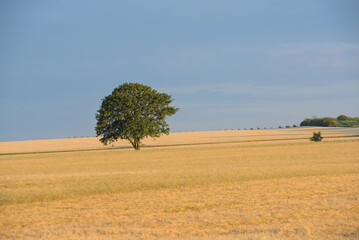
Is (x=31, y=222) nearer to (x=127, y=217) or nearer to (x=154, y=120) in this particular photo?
(x=127, y=217)

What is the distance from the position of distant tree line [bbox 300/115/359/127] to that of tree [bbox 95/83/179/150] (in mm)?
69540

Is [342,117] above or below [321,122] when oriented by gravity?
above

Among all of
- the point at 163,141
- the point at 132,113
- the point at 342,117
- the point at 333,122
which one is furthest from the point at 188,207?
the point at 342,117

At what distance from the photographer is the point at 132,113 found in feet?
188

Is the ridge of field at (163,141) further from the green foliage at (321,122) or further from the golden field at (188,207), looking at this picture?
the golden field at (188,207)

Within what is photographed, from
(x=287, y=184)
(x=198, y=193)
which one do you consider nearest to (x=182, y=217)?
(x=198, y=193)

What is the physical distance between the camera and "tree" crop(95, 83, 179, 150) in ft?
184

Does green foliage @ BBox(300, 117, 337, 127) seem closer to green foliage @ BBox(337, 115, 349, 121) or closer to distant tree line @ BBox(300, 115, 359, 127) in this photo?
distant tree line @ BBox(300, 115, 359, 127)

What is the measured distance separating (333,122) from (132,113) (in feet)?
252

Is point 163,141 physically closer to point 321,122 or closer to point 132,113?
point 132,113

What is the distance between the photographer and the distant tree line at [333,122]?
114 metres

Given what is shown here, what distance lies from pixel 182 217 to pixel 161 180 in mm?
10674

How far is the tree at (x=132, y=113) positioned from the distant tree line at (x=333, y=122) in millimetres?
69540

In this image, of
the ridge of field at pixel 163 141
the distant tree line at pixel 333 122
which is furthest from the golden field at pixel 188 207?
the distant tree line at pixel 333 122
